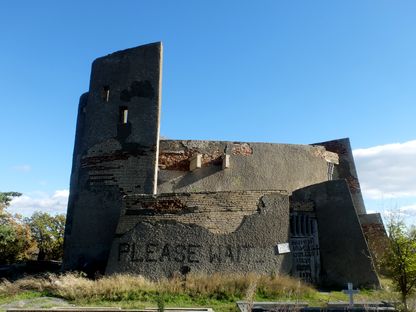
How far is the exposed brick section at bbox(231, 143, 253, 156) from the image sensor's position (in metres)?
16.2

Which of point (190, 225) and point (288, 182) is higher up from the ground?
point (288, 182)

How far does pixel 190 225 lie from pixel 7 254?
18.0 meters

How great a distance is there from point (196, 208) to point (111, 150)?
4.21 meters

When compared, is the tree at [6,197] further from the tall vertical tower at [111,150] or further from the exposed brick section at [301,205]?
the exposed brick section at [301,205]

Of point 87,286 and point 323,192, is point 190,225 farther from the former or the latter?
point 323,192

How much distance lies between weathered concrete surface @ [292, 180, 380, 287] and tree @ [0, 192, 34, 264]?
1505cm

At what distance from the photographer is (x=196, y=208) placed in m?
12.3

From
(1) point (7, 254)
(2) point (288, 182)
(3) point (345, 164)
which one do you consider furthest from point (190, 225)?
(1) point (7, 254)

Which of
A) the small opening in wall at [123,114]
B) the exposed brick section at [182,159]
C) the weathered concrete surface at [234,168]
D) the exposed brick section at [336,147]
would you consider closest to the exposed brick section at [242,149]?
the weathered concrete surface at [234,168]

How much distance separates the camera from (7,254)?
25.0 metres

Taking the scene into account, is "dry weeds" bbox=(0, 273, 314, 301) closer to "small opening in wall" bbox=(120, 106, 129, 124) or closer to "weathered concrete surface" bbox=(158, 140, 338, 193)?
"weathered concrete surface" bbox=(158, 140, 338, 193)

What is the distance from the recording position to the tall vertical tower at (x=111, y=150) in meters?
13.9

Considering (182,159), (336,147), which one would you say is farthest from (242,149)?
(336,147)

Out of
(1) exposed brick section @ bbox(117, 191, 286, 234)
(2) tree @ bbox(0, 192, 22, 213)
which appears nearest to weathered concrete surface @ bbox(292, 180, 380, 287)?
(1) exposed brick section @ bbox(117, 191, 286, 234)
